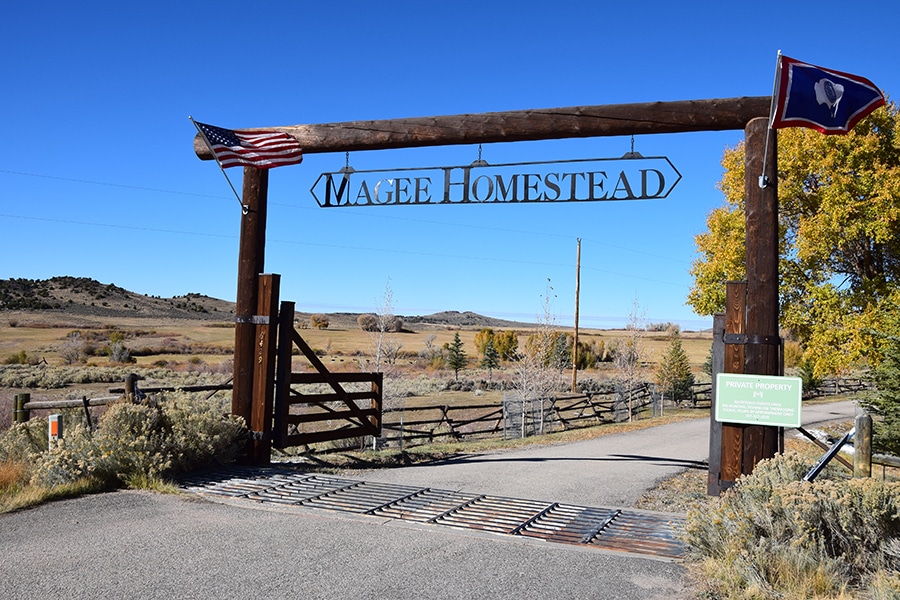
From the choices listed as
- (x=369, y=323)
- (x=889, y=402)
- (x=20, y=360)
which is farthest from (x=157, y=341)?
(x=889, y=402)

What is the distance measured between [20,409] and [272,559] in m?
5.98

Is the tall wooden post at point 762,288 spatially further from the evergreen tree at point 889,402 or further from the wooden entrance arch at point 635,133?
the evergreen tree at point 889,402

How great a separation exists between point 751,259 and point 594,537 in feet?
12.4

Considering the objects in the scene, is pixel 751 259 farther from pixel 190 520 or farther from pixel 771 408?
pixel 190 520

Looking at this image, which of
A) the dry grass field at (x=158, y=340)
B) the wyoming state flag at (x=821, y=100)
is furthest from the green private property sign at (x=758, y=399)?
the dry grass field at (x=158, y=340)

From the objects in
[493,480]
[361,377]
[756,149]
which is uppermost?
[756,149]

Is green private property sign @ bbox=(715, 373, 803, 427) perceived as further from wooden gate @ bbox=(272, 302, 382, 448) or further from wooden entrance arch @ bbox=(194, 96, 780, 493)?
wooden gate @ bbox=(272, 302, 382, 448)

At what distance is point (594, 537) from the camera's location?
6375 mm

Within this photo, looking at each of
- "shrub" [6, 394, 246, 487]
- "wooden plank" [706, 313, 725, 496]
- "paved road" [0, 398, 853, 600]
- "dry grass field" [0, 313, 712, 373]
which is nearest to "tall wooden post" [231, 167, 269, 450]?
"shrub" [6, 394, 246, 487]

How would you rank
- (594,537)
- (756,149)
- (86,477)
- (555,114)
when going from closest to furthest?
(594,537) < (86,477) < (756,149) < (555,114)

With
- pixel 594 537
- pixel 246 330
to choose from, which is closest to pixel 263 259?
pixel 246 330

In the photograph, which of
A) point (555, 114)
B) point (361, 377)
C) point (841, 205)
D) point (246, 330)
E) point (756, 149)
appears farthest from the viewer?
point (841, 205)

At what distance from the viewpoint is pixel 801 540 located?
Answer: 15.8 ft

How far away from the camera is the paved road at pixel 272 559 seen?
4.91 metres
